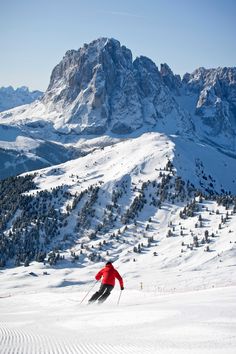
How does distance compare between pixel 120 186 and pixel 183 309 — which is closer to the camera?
pixel 183 309

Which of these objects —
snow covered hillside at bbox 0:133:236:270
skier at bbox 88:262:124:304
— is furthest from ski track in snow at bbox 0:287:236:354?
snow covered hillside at bbox 0:133:236:270

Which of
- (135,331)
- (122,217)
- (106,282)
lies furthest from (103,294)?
(122,217)

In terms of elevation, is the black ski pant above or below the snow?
below

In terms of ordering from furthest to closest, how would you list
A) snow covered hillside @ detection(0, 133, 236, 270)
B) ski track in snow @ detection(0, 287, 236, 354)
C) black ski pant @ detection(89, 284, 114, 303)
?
snow covered hillside @ detection(0, 133, 236, 270)
black ski pant @ detection(89, 284, 114, 303)
ski track in snow @ detection(0, 287, 236, 354)

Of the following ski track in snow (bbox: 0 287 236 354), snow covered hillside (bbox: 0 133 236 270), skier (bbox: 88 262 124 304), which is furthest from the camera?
snow covered hillside (bbox: 0 133 236 270)

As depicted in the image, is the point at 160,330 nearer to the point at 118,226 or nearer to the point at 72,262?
the point at 72,262

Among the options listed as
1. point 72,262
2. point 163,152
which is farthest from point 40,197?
point 163,152

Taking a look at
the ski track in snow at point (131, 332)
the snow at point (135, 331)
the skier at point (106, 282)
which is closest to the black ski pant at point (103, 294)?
the skier at point (106, 282)

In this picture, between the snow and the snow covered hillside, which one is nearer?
the snow

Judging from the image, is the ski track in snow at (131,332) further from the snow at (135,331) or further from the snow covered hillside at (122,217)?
the snow covered hillside at (122,217)

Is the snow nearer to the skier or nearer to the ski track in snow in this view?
the ski track in snow

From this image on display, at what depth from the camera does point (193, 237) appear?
124812mm

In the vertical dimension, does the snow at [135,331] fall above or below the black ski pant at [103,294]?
above

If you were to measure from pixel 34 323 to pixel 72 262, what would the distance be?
360 feet
